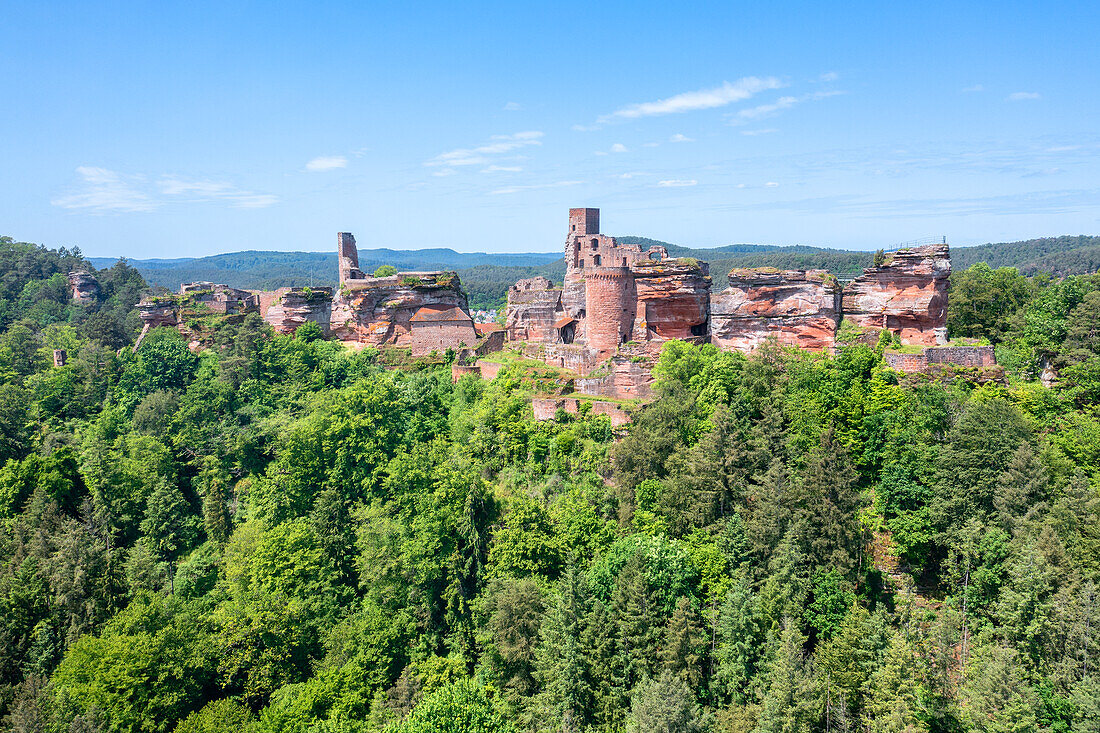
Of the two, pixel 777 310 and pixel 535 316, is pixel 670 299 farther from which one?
pixel 535 316

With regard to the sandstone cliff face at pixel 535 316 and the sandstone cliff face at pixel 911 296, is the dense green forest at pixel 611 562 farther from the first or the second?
the sandstone cliff face at pixel 535 316

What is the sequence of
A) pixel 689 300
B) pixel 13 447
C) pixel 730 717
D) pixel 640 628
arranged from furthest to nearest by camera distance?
pixel 13 447, pixel 689 300, pixel 640 628, pixel 730 717

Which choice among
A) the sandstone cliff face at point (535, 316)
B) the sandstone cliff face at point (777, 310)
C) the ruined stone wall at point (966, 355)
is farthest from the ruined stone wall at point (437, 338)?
the ruined stone wall at point (966, 355)

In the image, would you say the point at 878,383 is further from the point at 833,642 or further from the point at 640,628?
the point at 640,628

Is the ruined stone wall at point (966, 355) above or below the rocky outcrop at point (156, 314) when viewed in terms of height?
below

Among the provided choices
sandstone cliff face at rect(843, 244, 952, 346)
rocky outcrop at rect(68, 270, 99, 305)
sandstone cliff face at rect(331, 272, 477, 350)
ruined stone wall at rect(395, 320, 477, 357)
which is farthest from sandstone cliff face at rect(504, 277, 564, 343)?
rocky outcrop at rect(68, 270, 99, 305)


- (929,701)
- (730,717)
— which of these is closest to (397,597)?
(730,717)

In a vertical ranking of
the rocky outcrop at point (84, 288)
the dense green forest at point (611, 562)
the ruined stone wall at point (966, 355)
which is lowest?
the dense green forest at point (611, 562)

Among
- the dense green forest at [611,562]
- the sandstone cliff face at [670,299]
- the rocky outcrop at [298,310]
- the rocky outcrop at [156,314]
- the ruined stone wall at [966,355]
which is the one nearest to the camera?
the dense green forest at [611,562]
